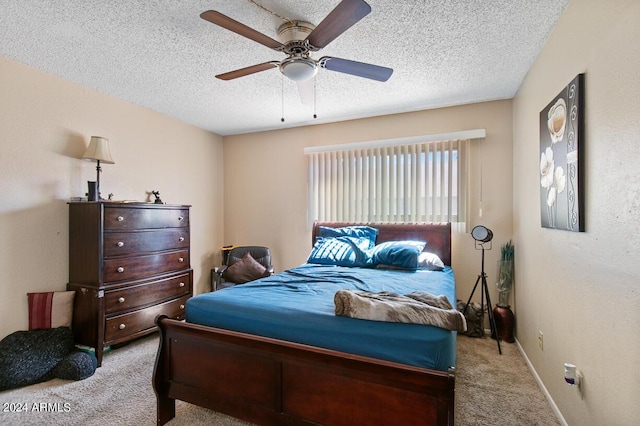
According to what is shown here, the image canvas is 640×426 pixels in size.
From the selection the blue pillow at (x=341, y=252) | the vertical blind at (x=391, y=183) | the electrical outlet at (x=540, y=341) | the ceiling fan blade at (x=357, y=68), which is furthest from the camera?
the vertical blind at (x=391, y=183)

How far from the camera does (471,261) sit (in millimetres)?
3414

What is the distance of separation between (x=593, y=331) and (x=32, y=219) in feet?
13.6

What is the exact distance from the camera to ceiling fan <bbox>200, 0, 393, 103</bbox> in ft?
4.90

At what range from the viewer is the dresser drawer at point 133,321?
2695 millimetres

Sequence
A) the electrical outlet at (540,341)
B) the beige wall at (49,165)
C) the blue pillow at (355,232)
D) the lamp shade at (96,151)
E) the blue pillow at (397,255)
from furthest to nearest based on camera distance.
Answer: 1. the blue pillow at (355,232)
2. the blue pillow at (397,255)
3. the lamp shade at (96,151)
4. the beige wall at (49,165)
5. the electrical outlet at (540,341)

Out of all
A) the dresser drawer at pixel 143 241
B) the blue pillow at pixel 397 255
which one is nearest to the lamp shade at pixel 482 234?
the blue pillow at pixel 397 255

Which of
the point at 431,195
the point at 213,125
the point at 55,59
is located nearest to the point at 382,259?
the point at 431,195

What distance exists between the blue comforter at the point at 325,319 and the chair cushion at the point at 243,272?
3.98ft

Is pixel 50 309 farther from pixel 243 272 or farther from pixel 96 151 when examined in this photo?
pixel 243 272

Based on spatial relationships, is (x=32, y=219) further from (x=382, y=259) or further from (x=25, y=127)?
(x=382, y=259)

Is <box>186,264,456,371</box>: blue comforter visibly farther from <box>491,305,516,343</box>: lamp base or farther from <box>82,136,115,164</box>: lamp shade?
<box>82,136,115,164</box>: lamp shade

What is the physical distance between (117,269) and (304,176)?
2.50m

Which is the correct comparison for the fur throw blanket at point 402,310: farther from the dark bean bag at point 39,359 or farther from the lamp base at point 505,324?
the dark bean bag at point 39,359

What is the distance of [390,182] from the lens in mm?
3721
